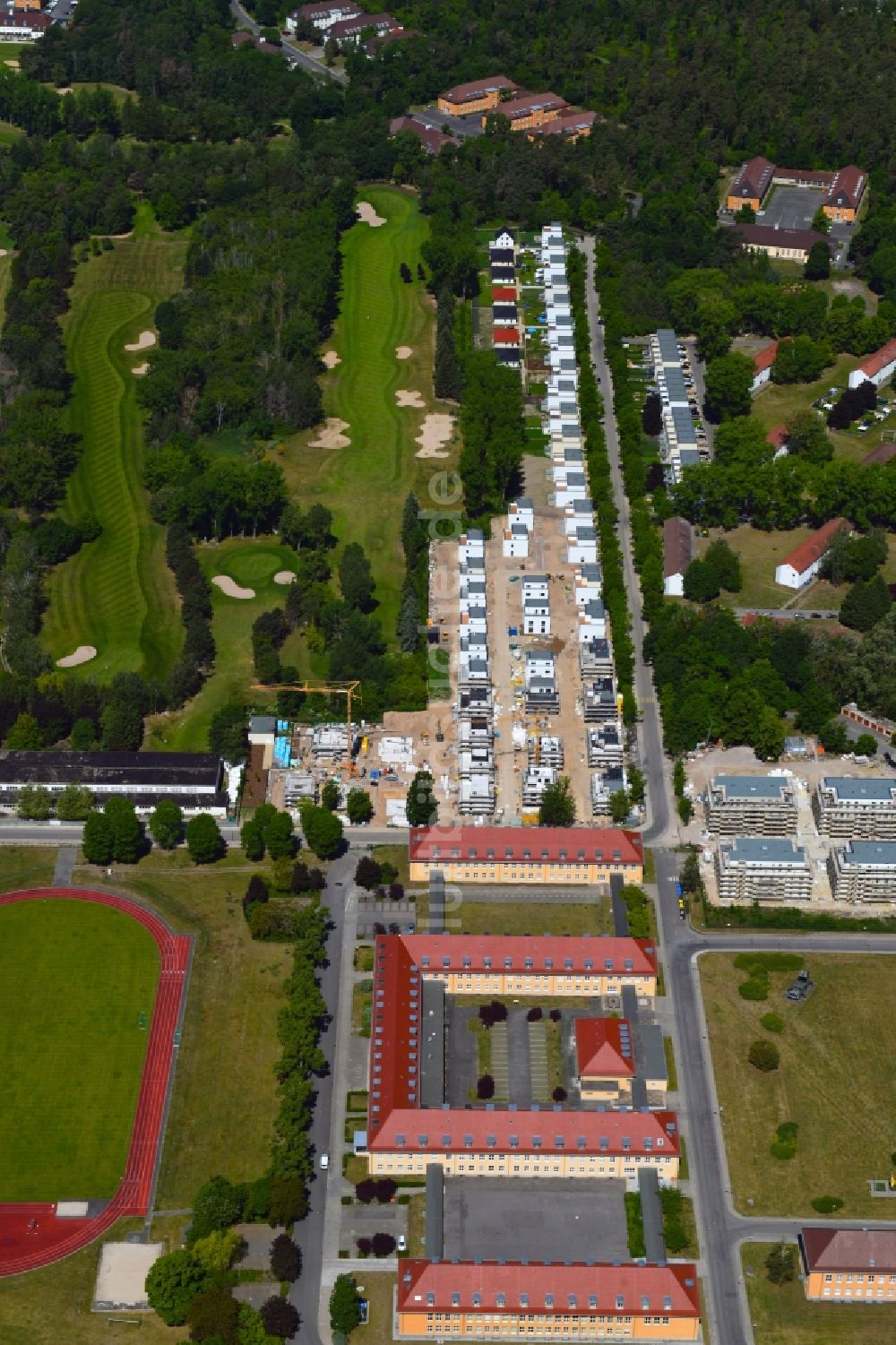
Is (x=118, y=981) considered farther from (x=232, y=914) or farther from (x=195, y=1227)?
(x=195, y=1227)

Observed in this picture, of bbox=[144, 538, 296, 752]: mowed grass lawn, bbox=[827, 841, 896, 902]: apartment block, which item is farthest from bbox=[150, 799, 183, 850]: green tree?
bbox=[827, 841, 896, 902]: apartment block

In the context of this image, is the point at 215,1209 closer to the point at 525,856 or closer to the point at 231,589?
the point at 525,856

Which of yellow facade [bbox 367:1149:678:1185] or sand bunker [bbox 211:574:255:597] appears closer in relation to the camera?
yellow facade [bbox 367:1149:678:1185]

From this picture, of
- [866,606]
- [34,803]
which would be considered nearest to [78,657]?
[34,803]

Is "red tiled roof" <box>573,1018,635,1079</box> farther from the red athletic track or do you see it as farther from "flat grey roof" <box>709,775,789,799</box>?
the red athletic track

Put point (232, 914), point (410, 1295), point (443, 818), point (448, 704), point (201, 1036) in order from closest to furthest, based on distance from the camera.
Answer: point (410, 1295) < point (201, 1036) < point (232, 914) < point (443, 818) < point (448, 704)

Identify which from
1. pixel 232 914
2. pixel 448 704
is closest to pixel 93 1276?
pixel 232 914

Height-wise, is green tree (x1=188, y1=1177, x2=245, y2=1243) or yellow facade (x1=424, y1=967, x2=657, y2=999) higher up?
yellow facade (x1=424, y1=967, x2=657, y2=999)
